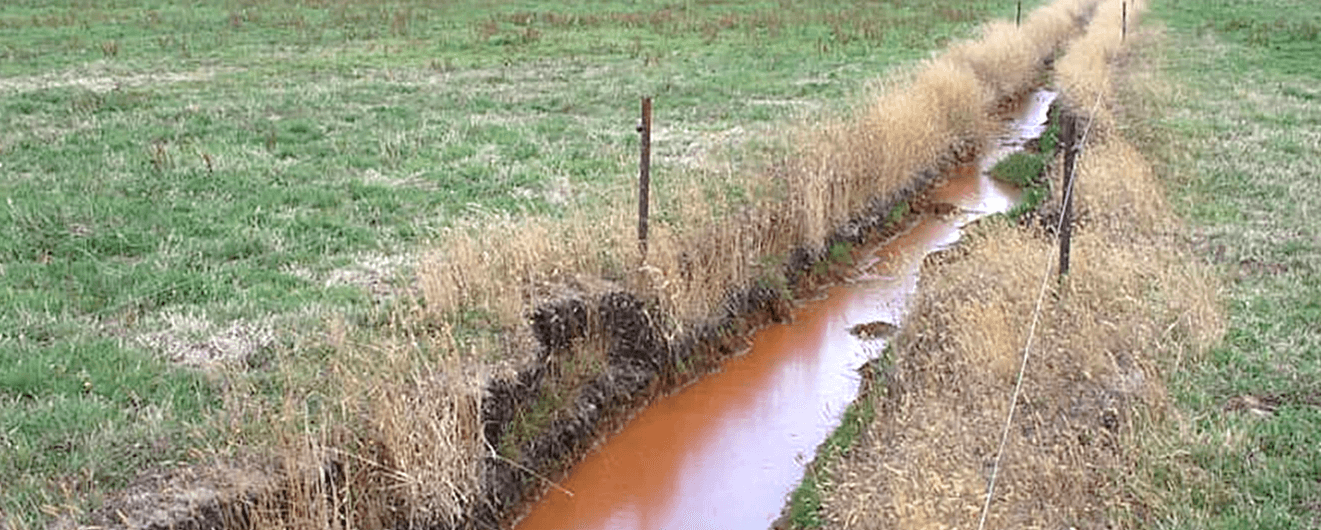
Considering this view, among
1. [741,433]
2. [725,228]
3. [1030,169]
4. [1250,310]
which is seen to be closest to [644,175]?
[725,228]

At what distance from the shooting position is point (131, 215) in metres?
10.3

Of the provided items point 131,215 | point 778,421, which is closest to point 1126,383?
point 778,421

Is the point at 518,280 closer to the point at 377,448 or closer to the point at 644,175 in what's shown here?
the point at 644,175

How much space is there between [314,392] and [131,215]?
4185 millimetres

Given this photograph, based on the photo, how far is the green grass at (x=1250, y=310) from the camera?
5.96m

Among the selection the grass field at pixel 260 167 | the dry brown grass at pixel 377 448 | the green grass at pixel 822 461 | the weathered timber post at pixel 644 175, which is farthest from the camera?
the weathered timber post at pixel 644 175

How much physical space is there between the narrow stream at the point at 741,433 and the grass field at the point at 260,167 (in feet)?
5.42

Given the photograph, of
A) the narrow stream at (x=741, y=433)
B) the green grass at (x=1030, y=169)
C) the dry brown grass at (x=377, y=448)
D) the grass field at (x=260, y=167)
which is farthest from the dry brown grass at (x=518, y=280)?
the green grass at (x=1030, y=169)

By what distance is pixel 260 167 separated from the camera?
12359 millimetres

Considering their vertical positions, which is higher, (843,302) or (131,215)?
(131,215)

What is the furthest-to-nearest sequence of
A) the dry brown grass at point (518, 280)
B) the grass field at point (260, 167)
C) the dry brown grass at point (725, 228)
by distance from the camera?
the dry brown grass at point (725, 228)
the grass field at point (260, 167)
the dry brown grass at point (518, 280)

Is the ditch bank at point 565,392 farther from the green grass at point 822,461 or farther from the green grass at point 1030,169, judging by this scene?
the green grass at point 1030,169

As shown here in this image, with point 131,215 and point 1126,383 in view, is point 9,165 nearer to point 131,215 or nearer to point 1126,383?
point 131,215

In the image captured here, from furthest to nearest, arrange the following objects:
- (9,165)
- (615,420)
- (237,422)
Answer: (9,165), (615,420), (237,422)
